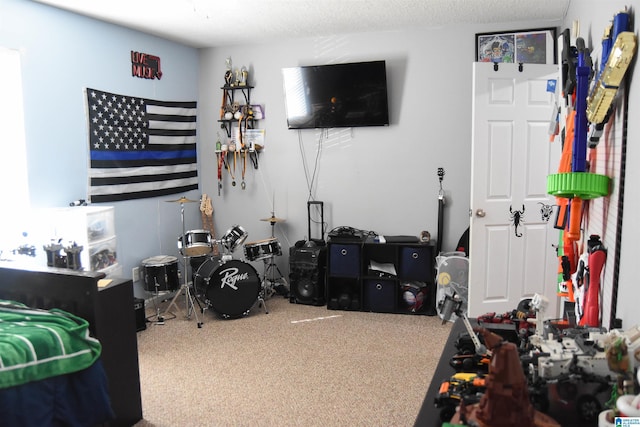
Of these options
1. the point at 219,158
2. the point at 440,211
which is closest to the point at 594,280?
the point at 440,211

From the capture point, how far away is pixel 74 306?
7.51ft

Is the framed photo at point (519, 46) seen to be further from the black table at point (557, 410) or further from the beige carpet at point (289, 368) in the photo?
the black table at point (557, 410)

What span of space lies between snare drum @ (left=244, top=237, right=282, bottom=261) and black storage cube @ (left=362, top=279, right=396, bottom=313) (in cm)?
90

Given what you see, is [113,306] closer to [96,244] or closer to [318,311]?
[96,244]

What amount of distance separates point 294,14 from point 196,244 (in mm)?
2037

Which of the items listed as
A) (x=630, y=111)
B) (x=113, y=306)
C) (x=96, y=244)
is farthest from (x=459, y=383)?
(x=96, y=244)

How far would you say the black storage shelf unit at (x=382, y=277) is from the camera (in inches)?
172

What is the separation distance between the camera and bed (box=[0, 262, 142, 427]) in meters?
1.92

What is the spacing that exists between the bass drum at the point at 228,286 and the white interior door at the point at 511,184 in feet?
6.02

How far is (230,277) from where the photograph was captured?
13.6ft

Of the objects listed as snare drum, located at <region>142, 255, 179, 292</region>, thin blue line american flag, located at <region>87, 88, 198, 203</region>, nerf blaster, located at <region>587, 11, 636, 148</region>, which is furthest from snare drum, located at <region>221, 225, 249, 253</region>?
nerf blaster, located at <region>587, 11, 636, 148</region>

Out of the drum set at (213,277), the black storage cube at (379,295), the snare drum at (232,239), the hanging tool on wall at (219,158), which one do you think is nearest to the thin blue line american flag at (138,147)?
the hanging tool on wall at (219,158)

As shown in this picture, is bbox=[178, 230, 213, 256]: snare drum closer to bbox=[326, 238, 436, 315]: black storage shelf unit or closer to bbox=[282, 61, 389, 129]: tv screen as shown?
bbox=[326, 238, 436, 315]: black storage shelf unit

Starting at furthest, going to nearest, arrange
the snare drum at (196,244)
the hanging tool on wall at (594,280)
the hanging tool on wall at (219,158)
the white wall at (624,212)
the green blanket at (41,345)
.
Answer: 1. the hanging tool on wall at (219,158)
2. the snare drum at (196,244)
3. the green blanket at (41,345)
4. the hanging tool on wall at (594,280)
5. the white wall at (624,212)
